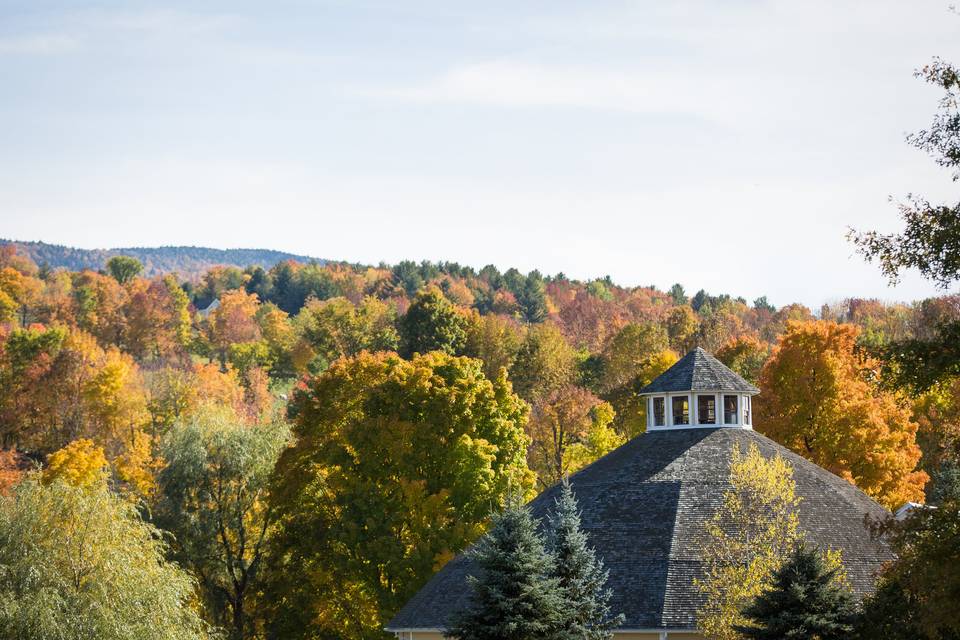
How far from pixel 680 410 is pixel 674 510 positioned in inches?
335

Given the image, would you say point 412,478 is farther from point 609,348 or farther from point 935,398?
point 609,348

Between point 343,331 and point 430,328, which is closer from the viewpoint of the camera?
point 430,328

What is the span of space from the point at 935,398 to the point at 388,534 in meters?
37.6

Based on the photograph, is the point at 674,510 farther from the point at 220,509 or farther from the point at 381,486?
the point at 220,509

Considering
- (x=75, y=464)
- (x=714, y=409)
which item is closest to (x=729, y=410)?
(x=714, y=409)

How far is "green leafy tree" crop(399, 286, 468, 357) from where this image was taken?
104250 millimetres

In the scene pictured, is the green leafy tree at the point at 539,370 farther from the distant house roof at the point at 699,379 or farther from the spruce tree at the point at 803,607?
the spruce tree at the point at 803,607

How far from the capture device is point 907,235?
25281mm

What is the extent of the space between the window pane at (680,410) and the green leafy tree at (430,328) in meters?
49.8

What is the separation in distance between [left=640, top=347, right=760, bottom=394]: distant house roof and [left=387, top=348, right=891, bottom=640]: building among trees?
1.8 inches

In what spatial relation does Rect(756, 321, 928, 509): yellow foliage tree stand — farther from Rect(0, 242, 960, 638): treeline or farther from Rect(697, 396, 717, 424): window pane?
Rect(697, 396, 717, 424): window pane

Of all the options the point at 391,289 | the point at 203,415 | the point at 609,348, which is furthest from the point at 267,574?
the point at 391,289

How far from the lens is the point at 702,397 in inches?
2101

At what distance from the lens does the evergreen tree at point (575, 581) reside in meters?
37.2
